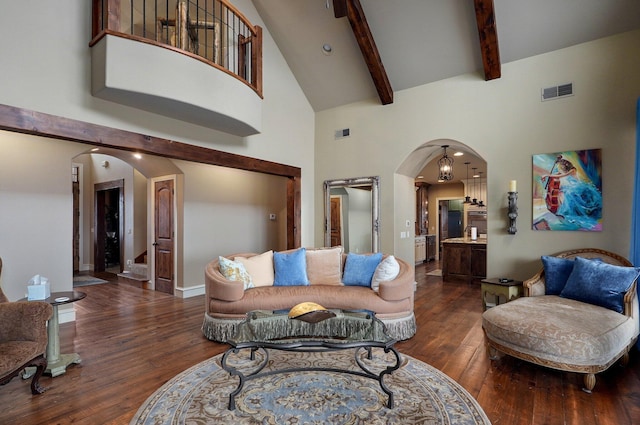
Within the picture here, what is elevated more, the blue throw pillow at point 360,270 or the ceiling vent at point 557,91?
the ceiling vent at point 557,91

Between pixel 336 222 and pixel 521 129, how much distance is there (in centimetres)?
374

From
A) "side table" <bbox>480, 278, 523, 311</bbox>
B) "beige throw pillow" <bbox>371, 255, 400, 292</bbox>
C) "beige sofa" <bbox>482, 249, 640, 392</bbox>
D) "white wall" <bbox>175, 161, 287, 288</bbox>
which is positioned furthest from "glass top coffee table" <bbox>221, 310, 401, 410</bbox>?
"white wall" <bbox>175, 161, 287, 288</bbox>

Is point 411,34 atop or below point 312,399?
atop

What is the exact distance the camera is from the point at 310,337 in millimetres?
2541

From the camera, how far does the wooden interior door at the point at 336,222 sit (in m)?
6.85

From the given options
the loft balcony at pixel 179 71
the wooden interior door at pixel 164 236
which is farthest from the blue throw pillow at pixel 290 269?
the wooden interior door at pixel 164 236

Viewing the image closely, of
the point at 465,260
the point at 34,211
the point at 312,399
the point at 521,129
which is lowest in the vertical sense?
the point at 312,399

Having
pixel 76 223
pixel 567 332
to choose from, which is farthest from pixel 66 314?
pixel 567 332

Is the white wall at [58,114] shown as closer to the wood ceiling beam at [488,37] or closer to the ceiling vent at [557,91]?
the wood ceiling beam at [488,37]

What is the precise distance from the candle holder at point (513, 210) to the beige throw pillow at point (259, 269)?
3.37m

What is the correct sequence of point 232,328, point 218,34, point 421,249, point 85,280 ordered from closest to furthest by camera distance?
point 232,328
point 218,34
point 85,280
point 421,249

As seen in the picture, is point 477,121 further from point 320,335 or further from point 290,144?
point 320,335

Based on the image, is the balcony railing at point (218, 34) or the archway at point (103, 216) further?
the archway at point (103, 216)

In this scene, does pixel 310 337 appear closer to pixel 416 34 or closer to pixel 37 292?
pixel 37 292
